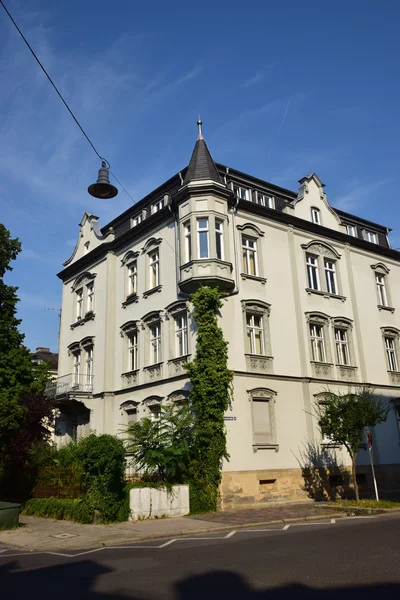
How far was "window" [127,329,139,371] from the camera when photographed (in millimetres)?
26328

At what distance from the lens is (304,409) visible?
23.5 metres

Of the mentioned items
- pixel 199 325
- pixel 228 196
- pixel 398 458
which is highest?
pixel 228 196

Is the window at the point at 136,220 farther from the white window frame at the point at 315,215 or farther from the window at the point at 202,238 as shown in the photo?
the white window frame at the point at 315,215

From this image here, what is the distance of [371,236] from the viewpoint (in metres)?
33.0

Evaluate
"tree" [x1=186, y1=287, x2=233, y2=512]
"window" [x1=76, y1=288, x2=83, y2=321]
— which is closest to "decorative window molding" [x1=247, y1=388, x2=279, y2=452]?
"tree" [x1=186, y1=287, x2=233, y2=512]

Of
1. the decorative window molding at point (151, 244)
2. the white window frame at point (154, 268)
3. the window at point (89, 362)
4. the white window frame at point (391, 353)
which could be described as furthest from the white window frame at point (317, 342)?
the window at point (89, 362)

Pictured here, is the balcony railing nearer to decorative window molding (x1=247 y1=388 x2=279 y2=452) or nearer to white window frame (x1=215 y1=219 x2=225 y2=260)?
decorative window molding (x1=247 y1=388 x2=279 y2=452)

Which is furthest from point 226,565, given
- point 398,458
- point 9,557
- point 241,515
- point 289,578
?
point 398,458

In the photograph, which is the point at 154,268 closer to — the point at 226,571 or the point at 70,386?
the point at 70,386

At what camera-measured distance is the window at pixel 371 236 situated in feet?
107

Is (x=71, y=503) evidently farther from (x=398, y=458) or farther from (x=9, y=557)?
(x=398, y=458)

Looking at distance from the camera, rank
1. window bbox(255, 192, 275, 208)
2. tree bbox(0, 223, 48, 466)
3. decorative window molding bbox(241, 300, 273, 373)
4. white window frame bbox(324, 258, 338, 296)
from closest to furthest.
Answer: tree bbox(0, 223, 48, 466), decorative window molding bbox(241, 300, 273, 373), window bbox(255, 192, 275, 208), white window frame bbox(324, 258, 338, 296)

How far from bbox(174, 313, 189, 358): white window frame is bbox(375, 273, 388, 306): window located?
12608 mm

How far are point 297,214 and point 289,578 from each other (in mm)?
21872
